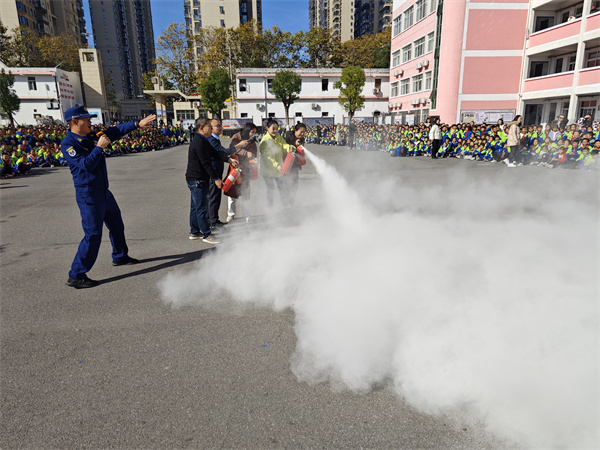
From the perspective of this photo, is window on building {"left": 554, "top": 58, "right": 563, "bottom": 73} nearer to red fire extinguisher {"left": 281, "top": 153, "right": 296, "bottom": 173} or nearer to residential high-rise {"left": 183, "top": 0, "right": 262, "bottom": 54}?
red fire extinguisher {"left": 281, "top": 153, "right": 296, "bottom": 173}

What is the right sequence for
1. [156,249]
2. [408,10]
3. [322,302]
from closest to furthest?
[322,302] → [156,249] → [408,10]

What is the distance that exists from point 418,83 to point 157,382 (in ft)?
121

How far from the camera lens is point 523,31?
87.6ft

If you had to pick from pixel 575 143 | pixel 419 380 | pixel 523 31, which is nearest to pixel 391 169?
pixel 575 143

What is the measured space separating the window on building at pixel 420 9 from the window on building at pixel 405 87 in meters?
5.56

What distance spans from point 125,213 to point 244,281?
14.9 ft

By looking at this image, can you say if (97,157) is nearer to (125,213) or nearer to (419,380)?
(419,380)

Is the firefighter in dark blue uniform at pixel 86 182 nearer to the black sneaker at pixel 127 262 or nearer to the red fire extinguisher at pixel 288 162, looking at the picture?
the black sneaker at pixel 127 262

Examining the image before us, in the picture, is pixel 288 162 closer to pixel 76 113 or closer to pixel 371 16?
pixel 76 113

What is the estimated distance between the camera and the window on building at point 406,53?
119 feet

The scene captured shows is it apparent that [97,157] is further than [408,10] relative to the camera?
No

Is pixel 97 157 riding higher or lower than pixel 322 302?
higher

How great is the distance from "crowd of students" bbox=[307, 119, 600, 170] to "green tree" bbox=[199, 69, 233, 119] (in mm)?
32806

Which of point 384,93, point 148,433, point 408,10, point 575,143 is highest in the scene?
point 408,10
